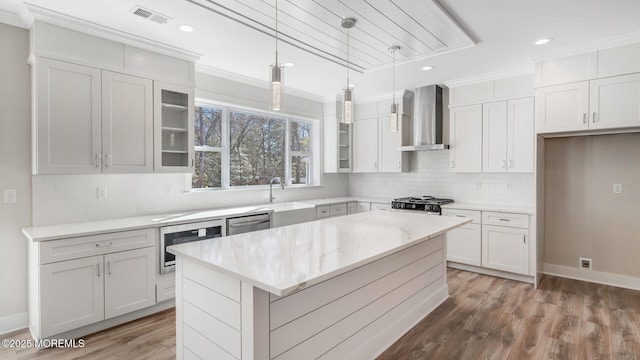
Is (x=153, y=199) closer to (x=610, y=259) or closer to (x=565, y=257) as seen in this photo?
(x=565, y=257)

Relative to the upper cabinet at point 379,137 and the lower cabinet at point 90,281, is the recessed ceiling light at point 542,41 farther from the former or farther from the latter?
the lower cabinet at point 90,281

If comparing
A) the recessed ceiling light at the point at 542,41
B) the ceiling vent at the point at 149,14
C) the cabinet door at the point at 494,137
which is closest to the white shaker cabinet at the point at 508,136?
the cabinet door at the point at 494,137

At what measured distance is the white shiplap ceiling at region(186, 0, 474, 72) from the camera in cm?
248

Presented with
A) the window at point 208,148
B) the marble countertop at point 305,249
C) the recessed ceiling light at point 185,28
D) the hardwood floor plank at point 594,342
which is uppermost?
the recessed ceiling light at point 185,28

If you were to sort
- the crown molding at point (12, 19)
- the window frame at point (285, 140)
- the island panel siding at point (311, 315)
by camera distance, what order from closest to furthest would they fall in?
the island panel siding at point (311, 315)
the crown molding at point (12, 19)
the window frame at point (285, 140)

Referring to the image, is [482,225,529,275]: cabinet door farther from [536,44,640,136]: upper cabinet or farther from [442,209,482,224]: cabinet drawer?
[536,44,640,136]: upper cabinet

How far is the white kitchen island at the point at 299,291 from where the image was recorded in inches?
64.3

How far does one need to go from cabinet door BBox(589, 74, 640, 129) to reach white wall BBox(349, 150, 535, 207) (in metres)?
1.07

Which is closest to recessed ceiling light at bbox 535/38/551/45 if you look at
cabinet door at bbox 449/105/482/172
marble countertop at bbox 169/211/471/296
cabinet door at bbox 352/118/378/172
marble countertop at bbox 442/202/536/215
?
cabinet door at bbox 449/105/482/172

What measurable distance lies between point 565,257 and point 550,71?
230cm

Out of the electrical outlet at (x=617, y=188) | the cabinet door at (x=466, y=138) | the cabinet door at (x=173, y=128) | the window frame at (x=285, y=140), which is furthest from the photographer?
the cabinet door at (x=466, y=138)

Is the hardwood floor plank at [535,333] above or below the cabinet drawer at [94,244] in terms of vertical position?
below

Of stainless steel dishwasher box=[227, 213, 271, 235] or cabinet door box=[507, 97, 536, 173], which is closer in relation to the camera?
stainless steel dishwasher box=[227, 213, 271, 235]

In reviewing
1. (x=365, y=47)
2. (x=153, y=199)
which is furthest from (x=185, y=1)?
(x=153, y=199)
